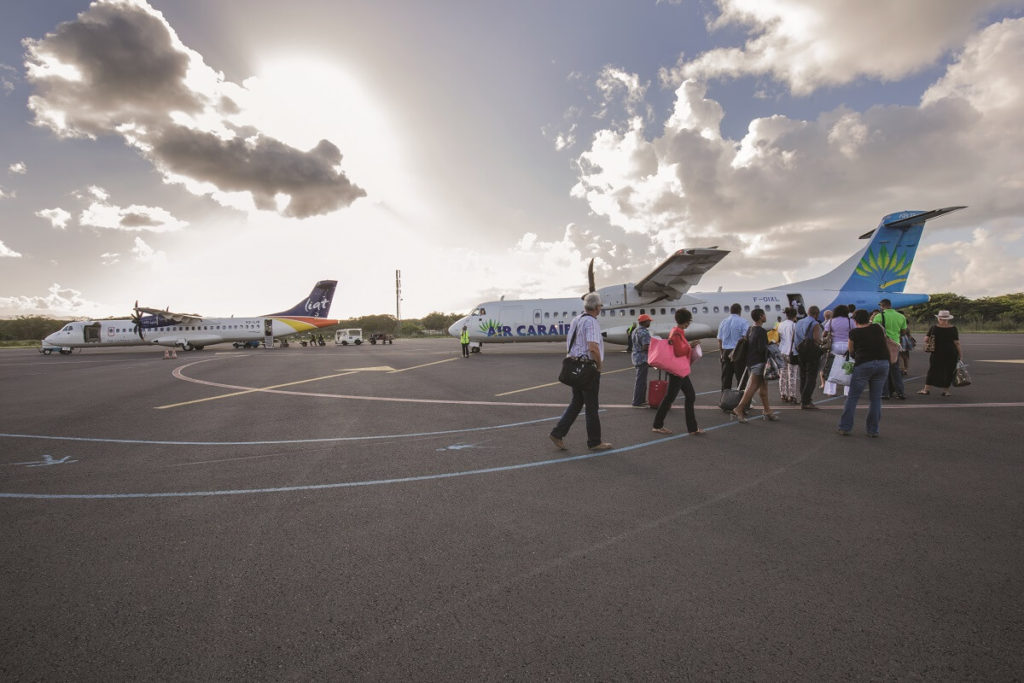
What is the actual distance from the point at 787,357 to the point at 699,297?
1389 centimetres

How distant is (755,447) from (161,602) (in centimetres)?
634

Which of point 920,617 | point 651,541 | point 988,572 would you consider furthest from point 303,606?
point 988,572

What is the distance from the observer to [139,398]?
10977 mm

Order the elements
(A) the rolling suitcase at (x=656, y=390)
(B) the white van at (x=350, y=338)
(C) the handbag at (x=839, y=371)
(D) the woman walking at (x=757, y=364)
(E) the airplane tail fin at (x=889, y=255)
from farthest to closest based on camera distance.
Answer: (B) the white van at (x=350, y=338) < (E) the airplane tail fin at (x=889, y=255) < (C) the handbag at (x=839, y=371) < (A) the rolling suitcase at (x=656, y=390) < (D) the woman walking at (x=757, y=364)

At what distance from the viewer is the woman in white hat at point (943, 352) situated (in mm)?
9070

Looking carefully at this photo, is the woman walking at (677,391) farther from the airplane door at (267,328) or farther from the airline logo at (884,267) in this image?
the airplane door at (267,328)

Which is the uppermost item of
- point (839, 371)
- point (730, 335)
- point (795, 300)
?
point (795, 300)

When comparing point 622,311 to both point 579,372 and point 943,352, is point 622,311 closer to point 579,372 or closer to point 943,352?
point 943,352

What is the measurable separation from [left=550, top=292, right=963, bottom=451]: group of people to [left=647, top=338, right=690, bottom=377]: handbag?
0.05 meters

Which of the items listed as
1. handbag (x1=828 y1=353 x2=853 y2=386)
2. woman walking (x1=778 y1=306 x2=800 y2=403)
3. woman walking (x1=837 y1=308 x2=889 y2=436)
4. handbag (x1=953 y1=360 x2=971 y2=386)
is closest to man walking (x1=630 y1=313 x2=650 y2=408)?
woman walking (x1=778 y1=306 x2=800 y2=403)

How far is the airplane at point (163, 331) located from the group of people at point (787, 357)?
36451mm

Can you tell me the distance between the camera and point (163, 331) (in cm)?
3497

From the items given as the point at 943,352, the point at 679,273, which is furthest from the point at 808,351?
the point at 679,273

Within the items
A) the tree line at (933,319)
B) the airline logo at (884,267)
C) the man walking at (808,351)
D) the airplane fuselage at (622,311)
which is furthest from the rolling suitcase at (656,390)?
the tree line at (933,319)
